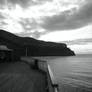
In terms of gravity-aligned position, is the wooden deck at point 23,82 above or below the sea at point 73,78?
above

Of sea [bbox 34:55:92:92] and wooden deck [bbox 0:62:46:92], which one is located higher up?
wooden deck [bbox 0:62:46:92]

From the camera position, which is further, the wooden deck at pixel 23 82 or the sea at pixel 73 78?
the sea at pixel 73 78

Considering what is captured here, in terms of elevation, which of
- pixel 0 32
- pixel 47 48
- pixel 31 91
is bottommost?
pixel 31 91

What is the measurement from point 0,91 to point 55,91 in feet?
10.8

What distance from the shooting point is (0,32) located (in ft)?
652

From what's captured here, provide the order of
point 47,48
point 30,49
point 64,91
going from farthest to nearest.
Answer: point 47,48, point 30,49, point 64,91

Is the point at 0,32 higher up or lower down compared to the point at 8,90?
higher up

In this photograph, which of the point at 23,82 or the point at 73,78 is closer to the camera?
the point at 23,82

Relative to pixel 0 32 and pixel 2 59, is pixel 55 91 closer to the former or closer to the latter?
pixel 2 59

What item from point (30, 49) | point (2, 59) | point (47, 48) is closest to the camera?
point (2, 59)

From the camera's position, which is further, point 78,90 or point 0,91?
point 78,90

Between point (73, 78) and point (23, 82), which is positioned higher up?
point (23, 82)

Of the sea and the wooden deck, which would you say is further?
the sea

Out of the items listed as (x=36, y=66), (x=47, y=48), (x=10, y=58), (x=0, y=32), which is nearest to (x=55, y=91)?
(x=36, y=66)
